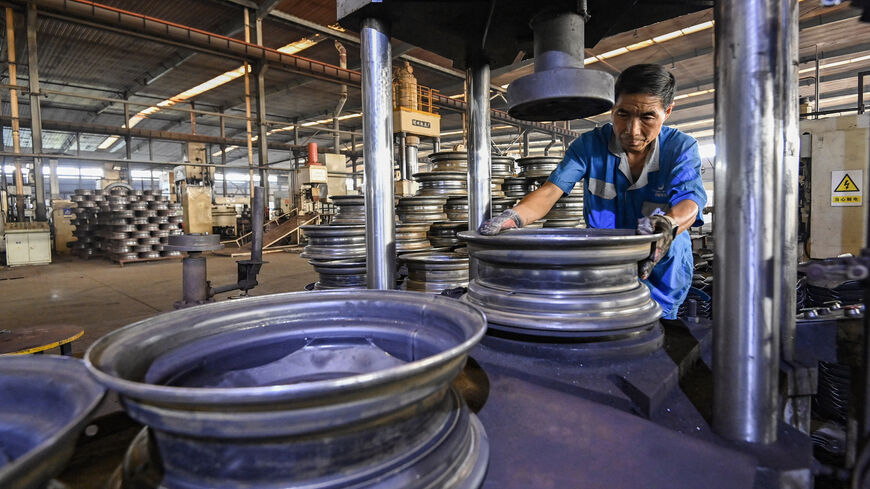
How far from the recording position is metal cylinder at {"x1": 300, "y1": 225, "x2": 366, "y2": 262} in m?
2.34

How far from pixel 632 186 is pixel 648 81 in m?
0.38

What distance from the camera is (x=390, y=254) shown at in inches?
46.2

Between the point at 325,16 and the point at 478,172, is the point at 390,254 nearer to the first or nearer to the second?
the point at 478,172

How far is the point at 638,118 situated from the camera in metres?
1.35

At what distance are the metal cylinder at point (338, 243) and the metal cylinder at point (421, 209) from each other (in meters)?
0.80

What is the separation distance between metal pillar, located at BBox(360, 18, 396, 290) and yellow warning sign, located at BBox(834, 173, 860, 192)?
15.3 feet

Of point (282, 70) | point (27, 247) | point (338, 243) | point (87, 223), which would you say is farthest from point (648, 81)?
point (87, 223)

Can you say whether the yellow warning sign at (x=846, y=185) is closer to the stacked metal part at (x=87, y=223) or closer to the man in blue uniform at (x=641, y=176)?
the man in blue uniform at (x=641, y=176)

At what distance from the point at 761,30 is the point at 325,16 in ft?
27.6

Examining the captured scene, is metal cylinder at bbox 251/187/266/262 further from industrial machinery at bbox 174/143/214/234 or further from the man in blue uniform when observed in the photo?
industrial machinery at bbox 174/143/214/234

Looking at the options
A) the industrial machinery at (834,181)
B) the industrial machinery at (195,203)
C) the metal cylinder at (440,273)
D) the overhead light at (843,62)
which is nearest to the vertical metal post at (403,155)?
the metal cylinder at (440,273)

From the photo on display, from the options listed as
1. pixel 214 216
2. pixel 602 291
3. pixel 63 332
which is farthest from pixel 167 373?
pixel 214 216

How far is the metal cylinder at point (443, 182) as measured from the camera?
11.1ft

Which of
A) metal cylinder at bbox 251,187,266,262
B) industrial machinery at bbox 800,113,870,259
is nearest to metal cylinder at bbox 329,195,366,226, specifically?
metal cylinder at bbox 251,187,266,262
